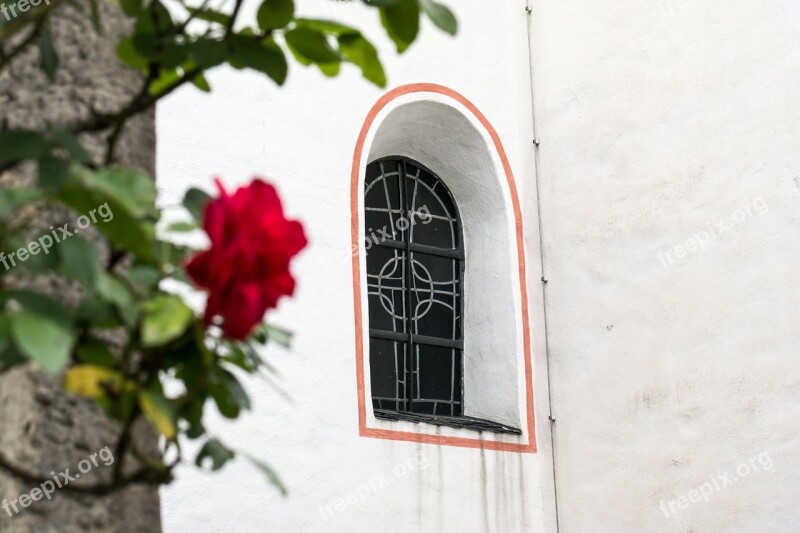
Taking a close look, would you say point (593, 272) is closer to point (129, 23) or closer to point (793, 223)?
point (793, 223)

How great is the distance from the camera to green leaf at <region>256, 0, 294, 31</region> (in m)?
1.71

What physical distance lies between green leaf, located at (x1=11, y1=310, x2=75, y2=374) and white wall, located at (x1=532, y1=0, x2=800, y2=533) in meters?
5.19

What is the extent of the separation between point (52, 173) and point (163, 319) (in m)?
0.19

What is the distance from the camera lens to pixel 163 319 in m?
1.30

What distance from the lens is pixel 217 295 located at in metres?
1.28

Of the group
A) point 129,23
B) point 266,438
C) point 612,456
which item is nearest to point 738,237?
point 612,456

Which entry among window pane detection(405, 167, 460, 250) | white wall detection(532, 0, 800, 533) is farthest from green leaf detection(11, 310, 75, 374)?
window pane detection(405, 167, 460, 250)

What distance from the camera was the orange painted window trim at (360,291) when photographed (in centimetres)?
611

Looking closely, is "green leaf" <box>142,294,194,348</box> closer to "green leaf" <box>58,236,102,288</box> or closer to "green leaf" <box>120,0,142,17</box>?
"green leaf" <box>58,236,102,288</box>

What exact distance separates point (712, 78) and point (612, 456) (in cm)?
206

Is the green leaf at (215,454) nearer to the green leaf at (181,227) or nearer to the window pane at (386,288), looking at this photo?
the green leaf at (181,227)

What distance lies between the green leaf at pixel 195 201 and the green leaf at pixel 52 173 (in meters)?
0.23

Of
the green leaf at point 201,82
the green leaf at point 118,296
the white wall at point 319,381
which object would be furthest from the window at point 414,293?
the green leaf at point 118,296

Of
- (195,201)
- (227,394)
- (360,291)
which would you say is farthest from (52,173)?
(360,291)
